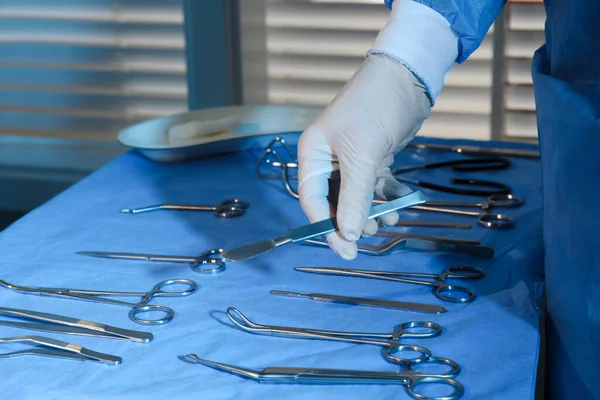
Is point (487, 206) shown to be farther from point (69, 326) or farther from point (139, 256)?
point (69, 326)

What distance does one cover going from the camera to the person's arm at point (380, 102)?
787 millimetres

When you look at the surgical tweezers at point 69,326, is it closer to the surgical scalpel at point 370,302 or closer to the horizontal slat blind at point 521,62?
the surgical scalpel at point 370,302

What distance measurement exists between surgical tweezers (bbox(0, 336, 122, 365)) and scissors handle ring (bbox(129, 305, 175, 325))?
0.21 ft

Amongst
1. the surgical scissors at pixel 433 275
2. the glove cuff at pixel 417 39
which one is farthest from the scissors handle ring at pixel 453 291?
the glove cuff at pixel 417 39

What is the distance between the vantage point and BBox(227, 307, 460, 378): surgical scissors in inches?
27.1

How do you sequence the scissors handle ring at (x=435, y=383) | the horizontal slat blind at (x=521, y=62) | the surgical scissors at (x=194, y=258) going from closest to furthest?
1. the scissors handle ring at (x=435, y=383)
2. the surgical scissors at (x=194, y=258)
3. the horizontal slat blind at (x=521, y=62)

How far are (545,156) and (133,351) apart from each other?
442 millimetres

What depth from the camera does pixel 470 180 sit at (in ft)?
3.74

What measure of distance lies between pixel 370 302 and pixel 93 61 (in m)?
1.55

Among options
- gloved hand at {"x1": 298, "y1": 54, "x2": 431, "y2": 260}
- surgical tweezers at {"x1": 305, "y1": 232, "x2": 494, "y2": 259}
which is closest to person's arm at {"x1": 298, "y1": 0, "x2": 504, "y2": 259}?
gloved hand at {"x1": 298, "y1": 54, "x2": 431, "y2": 260}

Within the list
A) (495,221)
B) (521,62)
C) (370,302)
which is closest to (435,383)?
(370,302)

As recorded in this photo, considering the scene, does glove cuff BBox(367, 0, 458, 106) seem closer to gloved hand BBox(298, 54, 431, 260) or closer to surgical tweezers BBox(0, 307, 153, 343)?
gloved hand BBox(298, 54, 431, 260)

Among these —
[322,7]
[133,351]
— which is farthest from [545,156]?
[322,7]

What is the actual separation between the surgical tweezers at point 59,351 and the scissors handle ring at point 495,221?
51cm
